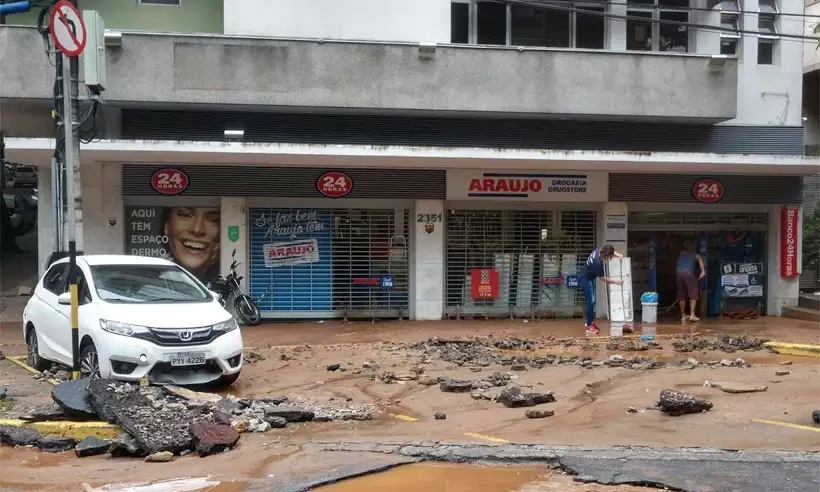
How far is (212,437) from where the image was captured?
6.99 metres

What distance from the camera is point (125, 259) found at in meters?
11.0

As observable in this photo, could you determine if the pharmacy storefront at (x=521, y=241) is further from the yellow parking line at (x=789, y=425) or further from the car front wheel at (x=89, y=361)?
the yellow parking line at (x=789, y=425)

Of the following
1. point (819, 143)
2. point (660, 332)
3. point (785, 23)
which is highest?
point (785, 23)

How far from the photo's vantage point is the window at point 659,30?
18.5 metres

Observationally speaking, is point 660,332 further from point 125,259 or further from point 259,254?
point 125,259

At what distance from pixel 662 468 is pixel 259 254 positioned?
12.4m

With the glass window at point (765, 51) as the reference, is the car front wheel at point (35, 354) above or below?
below

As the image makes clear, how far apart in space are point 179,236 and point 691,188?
11137 millimetres

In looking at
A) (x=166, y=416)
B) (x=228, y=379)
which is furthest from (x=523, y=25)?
(x=166, y=416)

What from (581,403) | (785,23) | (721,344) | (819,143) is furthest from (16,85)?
(819,143)

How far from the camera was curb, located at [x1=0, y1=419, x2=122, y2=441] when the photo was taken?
24.5 ft

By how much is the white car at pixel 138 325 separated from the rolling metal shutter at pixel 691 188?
10.5 metres

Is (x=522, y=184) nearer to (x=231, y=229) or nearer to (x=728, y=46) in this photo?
(x=728, y=46)

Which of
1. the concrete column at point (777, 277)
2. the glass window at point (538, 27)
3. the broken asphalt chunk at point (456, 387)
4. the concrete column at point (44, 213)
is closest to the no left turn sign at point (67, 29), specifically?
the broken asphalt chunk at point (456, 387)
